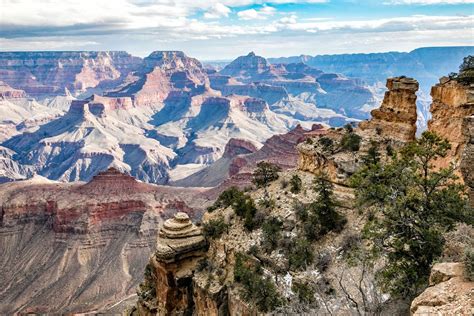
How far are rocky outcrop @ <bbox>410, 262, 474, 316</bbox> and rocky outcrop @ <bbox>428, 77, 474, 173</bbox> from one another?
9701 mm

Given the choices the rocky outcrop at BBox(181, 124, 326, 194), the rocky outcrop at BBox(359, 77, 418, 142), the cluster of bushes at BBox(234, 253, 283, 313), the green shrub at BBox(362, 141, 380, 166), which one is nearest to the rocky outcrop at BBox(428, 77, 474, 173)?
the rocky outcrop at BBox(359, 77, 418, 142)

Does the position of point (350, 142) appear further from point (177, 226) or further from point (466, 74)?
point (177, 226)

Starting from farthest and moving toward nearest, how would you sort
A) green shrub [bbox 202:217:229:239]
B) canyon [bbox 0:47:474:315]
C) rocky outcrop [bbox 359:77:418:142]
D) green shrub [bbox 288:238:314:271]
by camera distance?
rocky outcrop [bbox 359:77:418:142] → green shrub [bbox 202:217:229:239] → canyon [bbox 0:47:474:315] → green shrub [bbox 288:238:314:271]

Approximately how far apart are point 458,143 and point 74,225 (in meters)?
68.9

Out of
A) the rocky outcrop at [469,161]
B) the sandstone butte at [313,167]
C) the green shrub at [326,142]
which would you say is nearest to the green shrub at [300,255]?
the sandstone butte at [313,167]

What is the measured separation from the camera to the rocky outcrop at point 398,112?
26016 millimetres

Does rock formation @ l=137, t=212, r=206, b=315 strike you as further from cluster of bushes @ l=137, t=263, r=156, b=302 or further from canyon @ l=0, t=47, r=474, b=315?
cluster of bushes @ l=137, t=263, r=156, b=302

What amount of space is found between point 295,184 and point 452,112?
912 centimetres

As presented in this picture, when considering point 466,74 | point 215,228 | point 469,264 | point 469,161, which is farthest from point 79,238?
point 469,264

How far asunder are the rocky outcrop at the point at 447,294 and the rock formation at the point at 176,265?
15235 mm

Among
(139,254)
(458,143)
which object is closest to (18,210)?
(139,254)

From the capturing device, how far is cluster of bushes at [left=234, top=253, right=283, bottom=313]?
1920cm

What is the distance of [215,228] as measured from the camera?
25.5 meters

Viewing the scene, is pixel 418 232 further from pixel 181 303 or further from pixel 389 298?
pixel 181 303
